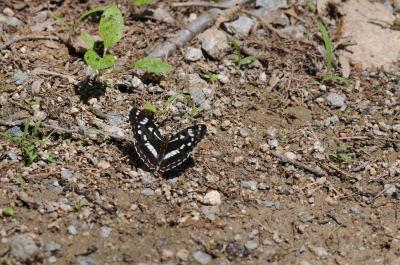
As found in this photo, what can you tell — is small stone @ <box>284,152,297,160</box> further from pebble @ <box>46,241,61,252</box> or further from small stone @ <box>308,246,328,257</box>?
pebble @ <box>46,241,61,252</box>

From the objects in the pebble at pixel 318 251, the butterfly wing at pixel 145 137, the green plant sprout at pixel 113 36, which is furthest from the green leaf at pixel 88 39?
the pebble at pixel 318 251

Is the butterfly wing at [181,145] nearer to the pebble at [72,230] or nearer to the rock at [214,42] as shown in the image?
the pebble at [72,230]

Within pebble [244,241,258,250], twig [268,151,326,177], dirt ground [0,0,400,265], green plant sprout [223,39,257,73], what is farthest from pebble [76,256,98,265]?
green plant sprout [223,39,257,73]

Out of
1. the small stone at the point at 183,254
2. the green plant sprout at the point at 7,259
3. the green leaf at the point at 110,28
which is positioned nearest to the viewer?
the green plant sprout at the point at 7,259

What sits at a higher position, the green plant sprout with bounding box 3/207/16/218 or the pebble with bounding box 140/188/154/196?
the green plant sprout with bounding box 3/207/16/218

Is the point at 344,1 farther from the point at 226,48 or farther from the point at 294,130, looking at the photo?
the point at 294,130
